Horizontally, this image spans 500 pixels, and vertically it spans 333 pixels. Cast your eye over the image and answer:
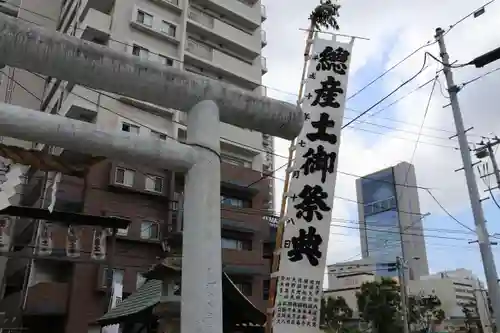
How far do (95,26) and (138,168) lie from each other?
26.8 feet

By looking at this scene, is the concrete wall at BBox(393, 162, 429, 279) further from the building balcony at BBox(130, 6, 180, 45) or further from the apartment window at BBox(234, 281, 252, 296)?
the building balcony at BBox(130, 6, 180, 45)

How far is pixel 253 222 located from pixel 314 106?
19912mm

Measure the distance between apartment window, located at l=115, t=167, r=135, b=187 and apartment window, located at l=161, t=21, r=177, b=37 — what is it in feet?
31.1

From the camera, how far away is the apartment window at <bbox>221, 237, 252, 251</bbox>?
26.3 m

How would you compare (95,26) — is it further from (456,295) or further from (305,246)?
(456,295)

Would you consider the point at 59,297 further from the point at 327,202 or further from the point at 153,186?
the point at 327,202

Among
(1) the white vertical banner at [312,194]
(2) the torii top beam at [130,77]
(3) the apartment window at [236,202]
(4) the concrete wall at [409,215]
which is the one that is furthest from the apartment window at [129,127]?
(4) the concrete wall at [409,215]

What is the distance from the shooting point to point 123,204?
2248 cm

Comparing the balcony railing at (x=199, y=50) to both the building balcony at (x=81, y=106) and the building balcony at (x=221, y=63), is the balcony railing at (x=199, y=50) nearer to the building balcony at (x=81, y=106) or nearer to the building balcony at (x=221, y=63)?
the building balcony at (x=221, y=63)

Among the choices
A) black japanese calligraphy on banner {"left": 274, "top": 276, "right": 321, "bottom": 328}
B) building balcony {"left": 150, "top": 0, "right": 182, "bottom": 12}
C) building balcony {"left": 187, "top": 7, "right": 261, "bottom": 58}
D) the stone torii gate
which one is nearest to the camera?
the stone torii gate

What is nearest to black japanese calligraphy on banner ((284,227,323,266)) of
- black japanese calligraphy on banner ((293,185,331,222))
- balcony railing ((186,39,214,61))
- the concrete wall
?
black japanese calligraphy on banner ((293,185,331,222))

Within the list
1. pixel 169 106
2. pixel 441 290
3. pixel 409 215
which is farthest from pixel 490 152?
pixel 441 290

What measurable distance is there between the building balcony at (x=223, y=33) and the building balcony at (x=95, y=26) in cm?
654

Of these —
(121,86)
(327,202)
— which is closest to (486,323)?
(327,202)
